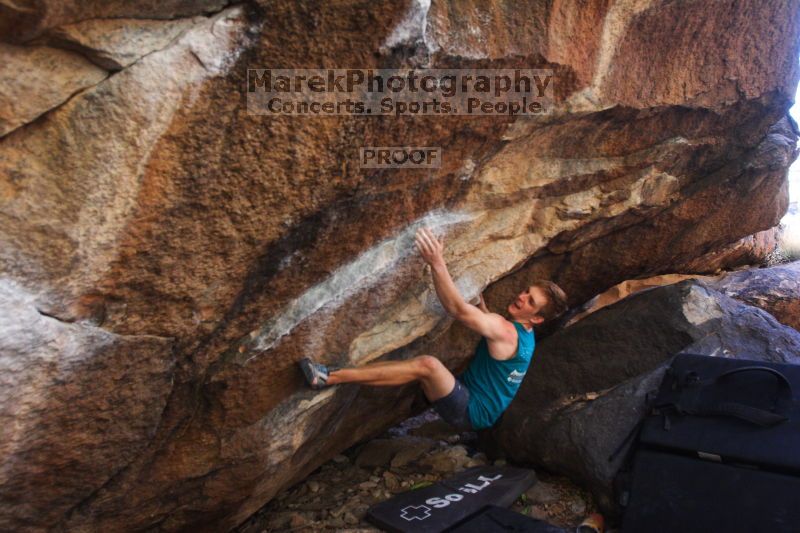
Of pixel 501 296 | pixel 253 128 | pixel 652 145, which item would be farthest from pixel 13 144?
pixel 652 145

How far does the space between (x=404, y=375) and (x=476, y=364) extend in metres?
0.68

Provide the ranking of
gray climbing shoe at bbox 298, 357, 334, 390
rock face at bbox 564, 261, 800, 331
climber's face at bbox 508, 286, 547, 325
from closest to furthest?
gray climbing shoe at bbox 298, 357, 334, 390, climber's face at bbox 508, 286, 547, 325, rock face at bbox 564, 261, 800, 331

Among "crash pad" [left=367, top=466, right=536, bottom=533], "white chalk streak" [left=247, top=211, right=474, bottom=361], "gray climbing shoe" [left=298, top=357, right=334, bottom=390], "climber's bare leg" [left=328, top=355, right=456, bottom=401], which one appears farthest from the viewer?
"crash pad" [left=367, top=466, right=536, bottom=533]

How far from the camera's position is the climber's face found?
13.1 feet

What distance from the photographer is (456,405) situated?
12.4 ft

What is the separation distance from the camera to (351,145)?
8.62ft

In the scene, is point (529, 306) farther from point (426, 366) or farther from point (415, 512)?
point (415, 512)

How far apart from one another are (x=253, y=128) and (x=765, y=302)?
5.11 meters

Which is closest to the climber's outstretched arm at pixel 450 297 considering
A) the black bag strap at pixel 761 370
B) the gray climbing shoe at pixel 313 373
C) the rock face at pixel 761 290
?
the gray climbing shoe at pixel 313 373

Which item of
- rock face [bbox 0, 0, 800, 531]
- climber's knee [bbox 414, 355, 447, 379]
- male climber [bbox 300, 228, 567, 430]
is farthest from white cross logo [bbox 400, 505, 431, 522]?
climber's knee [bbox 414, 355, 447, 379]

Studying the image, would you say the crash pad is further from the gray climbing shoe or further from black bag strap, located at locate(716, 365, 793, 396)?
black bag strap, located at locate(716, 365, 793, 396)

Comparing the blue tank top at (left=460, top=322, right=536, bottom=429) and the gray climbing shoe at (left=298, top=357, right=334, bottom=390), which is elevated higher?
the gray climbing shoe at (left=298, top=357, right=334, bottom=390)

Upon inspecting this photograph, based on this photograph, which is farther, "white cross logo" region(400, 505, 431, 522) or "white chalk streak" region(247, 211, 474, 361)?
"white cross logo" region(400, 505, 431, 522)

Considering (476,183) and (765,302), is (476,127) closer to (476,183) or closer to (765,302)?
(476,183)
